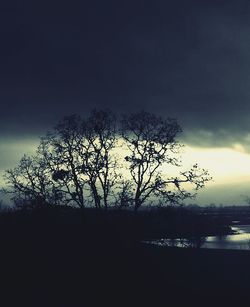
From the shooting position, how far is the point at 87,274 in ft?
67.8

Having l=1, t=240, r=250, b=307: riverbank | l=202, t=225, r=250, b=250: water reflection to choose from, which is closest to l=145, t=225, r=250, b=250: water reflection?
l=202, t=225, r=250, b=250: water reflection

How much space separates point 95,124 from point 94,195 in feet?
22.5

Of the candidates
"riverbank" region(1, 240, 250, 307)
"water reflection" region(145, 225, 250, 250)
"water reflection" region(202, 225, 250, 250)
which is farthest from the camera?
"water reflection" region(202, 225, 250, 250)

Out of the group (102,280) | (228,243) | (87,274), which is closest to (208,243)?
(228,243)

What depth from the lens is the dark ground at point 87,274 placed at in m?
19.0

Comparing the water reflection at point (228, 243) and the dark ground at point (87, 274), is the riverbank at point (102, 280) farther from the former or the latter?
the water reflection at point (228, 243)

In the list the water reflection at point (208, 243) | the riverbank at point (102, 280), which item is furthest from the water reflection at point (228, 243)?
the riverbank at point (102, 280)

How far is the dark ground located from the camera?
19.0 meters

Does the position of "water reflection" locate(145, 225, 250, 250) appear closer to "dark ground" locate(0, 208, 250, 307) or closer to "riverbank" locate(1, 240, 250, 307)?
"riverbank" locate(1, 240, 250, 307)

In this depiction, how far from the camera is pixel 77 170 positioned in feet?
A: 123

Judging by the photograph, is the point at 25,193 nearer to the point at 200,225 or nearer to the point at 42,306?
the point at 42,306

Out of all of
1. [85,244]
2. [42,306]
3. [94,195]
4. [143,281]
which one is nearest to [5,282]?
[42,306]

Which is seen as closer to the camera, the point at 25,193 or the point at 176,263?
the point at 176,263

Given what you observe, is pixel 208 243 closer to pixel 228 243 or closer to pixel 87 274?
pixel 228 243
